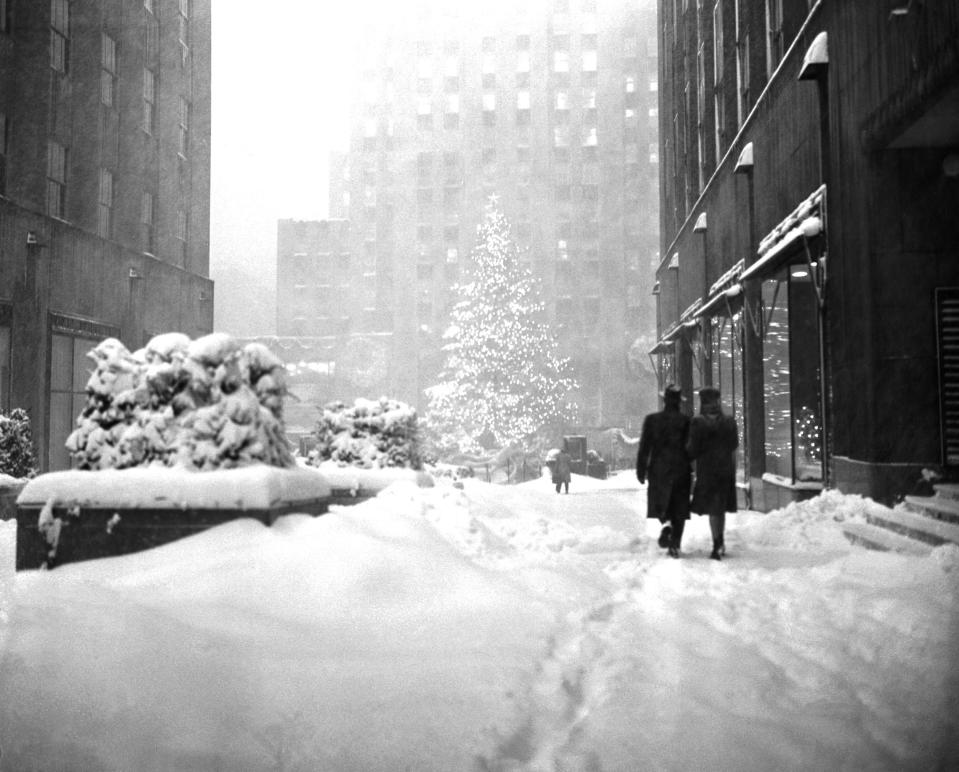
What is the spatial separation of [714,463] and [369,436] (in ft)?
15.2

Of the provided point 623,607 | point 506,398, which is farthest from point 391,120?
point 623,607

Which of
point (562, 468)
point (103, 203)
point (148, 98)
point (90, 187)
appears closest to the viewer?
point (90, 187)

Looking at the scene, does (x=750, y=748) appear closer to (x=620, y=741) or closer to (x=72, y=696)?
(x=620, y=741)

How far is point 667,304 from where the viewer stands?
103 ft

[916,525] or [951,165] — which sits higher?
[951,165]

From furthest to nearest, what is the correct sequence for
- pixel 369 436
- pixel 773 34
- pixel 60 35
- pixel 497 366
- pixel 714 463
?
1. pixel 497 366
2. pixel 60 35
3. pixel 773 34
4. pixel 369 436
5. pixel 714 463

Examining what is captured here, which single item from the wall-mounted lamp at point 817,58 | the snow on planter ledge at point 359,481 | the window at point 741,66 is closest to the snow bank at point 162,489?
the snow on planter ledge at point 359,481

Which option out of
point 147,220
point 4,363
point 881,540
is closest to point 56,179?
point 147,220

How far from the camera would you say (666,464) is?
33.9 ft

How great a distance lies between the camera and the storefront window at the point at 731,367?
64.4 feet

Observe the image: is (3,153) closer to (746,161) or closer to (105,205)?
(105,205)

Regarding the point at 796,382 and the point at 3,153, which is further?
the point at 3,153

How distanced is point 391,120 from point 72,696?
85116 millimetres

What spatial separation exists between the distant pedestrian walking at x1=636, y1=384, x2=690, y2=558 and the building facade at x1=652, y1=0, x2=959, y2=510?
2884 mm
